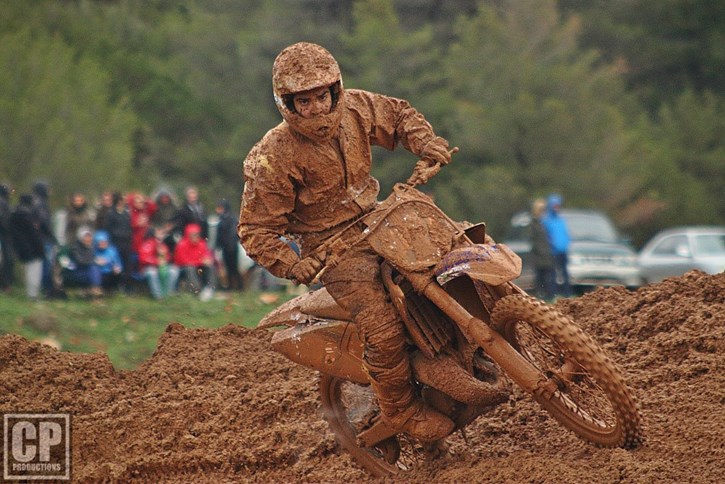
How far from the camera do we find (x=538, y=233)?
1819cm

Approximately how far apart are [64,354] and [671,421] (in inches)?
199

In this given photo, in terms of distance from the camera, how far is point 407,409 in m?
7.40

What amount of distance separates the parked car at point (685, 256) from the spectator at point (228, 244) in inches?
285

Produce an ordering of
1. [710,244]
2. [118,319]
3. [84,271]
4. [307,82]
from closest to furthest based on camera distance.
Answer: [307,82]
[118,319]
[84,271]
[710,244]

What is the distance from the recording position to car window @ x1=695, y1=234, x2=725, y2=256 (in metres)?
22.1

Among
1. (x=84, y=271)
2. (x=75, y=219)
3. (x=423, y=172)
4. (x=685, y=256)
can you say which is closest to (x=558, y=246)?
(x=685, y=256)

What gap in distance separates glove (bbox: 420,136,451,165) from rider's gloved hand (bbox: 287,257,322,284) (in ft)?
2.91

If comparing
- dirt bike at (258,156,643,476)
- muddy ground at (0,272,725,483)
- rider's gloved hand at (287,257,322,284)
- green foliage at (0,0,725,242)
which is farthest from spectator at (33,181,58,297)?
green foliage at (0,0,725,242)

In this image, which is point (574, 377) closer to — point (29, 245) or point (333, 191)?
point (333, 191)

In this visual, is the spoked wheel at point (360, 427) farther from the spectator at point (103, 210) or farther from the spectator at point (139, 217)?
the spectator at point (103, 210)

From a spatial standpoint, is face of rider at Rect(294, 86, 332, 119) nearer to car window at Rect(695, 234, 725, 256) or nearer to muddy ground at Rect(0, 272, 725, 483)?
muddy ground at Rect(0, 272, 725, 483)

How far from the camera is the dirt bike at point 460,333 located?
21.9 ft

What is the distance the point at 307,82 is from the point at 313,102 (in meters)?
0.15

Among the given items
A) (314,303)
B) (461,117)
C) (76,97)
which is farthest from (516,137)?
(314,303)
